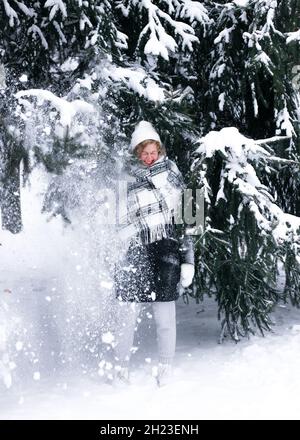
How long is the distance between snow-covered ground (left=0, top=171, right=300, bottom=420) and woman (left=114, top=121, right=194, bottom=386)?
34 cm

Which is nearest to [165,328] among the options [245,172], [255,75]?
[245,172]

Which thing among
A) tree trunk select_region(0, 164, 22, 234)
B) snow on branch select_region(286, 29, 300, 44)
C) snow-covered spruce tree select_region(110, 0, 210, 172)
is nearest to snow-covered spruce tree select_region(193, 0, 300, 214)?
snow on branch select_region(286, 29, 300, 44)

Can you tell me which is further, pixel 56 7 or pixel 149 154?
pixel 56 7

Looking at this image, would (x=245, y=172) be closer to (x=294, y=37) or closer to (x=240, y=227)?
(x=240, y=227)

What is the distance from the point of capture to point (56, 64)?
198 inches

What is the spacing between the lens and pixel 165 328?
13.6 feet

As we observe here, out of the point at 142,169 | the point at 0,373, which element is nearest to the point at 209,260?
the point at 142,169

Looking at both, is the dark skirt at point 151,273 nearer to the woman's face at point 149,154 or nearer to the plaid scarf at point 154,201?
the plaid scarf at point 154,201

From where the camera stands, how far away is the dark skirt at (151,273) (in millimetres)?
4090

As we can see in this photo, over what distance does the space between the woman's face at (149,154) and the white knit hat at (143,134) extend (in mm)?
60

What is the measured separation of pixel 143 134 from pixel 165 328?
146 centimetres
